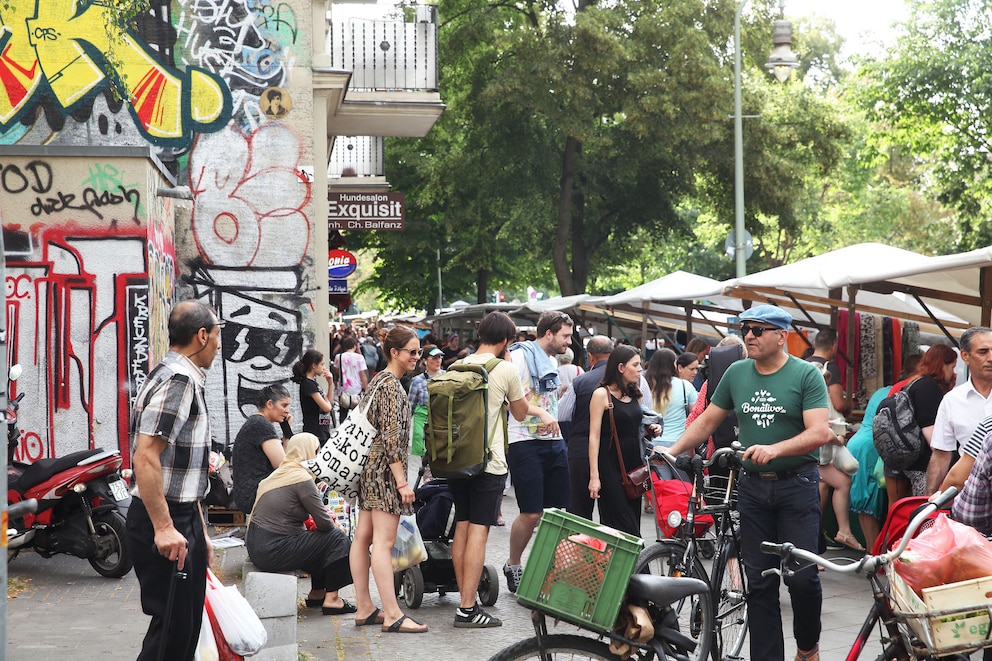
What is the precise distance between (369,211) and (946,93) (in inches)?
732

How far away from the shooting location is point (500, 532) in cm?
1140

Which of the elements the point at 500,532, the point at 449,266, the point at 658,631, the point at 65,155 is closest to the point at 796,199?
the point at 449,266

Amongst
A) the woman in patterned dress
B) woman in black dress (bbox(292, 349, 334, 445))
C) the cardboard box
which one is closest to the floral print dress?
the woman in patterned dress

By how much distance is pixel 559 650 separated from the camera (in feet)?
12.9

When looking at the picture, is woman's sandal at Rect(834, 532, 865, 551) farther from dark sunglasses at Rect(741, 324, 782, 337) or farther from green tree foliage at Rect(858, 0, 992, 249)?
green tree foliage at Rect(858, 0, 992, 249)

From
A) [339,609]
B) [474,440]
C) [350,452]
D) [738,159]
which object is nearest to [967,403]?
[474,440]

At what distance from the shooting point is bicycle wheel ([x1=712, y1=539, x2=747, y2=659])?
6.06 meters

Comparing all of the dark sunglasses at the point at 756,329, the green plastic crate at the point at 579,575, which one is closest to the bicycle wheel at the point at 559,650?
the green plastic crate at the point at 579,575

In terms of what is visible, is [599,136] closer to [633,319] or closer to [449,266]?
[633,319]

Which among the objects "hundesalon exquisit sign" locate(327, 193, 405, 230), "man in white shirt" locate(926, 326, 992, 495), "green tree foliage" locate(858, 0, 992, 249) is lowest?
"man in white shirt" locate(926, 326, 992, 495)

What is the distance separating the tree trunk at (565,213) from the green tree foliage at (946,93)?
29.7 feet

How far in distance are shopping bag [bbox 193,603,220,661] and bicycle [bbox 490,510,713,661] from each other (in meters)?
1.73

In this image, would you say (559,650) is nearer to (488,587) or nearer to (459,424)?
(459,424)

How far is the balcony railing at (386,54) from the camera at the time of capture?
16.2 m
